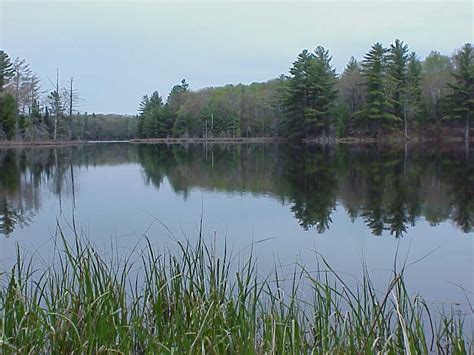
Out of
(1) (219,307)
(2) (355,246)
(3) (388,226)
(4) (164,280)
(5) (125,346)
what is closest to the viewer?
(5) (125,346)

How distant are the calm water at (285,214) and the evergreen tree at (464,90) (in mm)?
21424

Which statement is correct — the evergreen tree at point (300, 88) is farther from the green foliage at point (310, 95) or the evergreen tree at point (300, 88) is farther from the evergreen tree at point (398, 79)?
the evergreen tree at point (398, 79)

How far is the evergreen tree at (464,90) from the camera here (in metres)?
37.2

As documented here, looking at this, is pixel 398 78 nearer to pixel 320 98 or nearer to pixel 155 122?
pixel 320 98

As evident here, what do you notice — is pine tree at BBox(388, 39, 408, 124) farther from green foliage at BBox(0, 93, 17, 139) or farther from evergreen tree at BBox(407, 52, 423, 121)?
green foliage at BBox(0, 93, 17, 139)

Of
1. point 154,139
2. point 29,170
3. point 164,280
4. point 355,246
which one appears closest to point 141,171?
point 29,170

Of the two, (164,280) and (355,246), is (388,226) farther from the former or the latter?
(164,280)

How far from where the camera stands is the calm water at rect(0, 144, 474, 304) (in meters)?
6.57

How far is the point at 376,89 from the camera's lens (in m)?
39.2

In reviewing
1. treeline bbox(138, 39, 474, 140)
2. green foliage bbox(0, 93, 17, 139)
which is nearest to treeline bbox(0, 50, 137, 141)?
green foliage bbox(0, 93, 17, 139)

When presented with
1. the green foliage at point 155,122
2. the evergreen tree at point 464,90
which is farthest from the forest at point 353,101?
the green foliage at point 155,122

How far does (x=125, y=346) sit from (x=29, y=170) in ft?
59.3

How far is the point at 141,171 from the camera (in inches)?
787

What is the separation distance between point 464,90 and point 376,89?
578 cm
